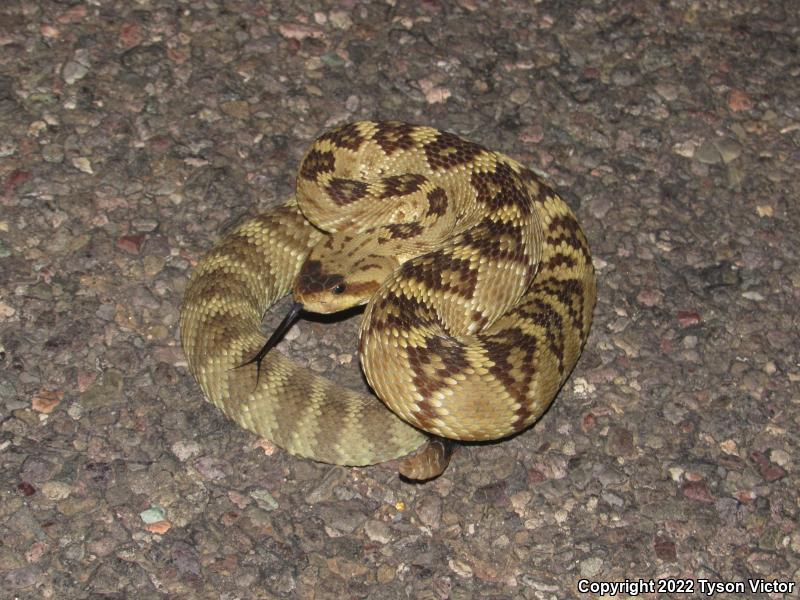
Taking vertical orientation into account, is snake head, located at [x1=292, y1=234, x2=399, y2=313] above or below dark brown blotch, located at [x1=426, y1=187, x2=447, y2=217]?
below

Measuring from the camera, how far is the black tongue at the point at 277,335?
532cm

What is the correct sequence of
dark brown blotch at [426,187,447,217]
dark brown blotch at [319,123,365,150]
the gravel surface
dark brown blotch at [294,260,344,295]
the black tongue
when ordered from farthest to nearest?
dark brown blotch at [319,123,365,150], dark brown blotch at [426,187,447,217], dark brown blotch at [294,260,344,295], the black tongue, the gravel surface

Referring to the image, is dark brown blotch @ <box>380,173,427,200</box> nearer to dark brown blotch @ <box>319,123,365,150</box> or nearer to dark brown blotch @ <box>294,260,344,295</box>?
dark brown blotch @ <box>319,123,365,150</box>

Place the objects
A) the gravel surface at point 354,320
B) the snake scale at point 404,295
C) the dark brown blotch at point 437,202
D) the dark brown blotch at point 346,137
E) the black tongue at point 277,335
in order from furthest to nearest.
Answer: the dark brown blotch at point 346,137
the dark brown blotch at point 437,202
the black tongue at point 277,335
the snake scale at point 404,295
the gravel surface at point 354,320

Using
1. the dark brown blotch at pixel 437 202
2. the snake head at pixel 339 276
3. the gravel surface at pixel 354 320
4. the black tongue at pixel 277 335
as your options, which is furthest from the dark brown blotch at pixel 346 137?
the black tongue at pixel 277 335

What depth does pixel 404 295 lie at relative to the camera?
554cm

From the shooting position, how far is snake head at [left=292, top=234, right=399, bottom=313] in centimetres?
556

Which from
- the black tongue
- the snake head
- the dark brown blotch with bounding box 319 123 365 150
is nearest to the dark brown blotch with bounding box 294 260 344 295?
the snake head

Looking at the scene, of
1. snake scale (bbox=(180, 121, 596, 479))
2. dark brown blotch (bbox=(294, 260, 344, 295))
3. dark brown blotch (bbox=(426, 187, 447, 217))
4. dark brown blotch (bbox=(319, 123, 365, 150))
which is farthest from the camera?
dark brown blotch (bbox=(319, 123, 365, 150))

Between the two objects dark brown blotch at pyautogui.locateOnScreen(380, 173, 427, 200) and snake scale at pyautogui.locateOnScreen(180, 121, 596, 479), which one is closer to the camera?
snake scale at pyautogui.locateOnScreen(180, 121, 596, 479)

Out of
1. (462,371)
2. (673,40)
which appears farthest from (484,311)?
(673,40)

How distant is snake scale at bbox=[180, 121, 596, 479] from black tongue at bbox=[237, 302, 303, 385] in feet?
0.04

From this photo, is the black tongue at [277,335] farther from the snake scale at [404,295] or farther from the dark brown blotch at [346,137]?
the dark brown blotch at [346,137]

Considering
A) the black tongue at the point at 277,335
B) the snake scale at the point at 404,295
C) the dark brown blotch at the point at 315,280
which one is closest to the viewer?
the snake scale at the point at 404,295
